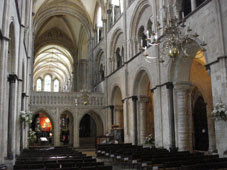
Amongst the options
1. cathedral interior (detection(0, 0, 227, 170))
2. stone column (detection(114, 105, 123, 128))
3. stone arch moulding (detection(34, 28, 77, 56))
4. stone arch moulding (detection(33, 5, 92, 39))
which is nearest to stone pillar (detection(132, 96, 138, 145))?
cathedral interior (detection(0, 0, 227, 170))

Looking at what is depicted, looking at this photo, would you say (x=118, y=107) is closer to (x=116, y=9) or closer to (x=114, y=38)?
(x=114, y=38)

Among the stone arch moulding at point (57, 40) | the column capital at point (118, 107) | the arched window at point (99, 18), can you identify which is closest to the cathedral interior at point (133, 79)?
the column capital at point (118, 107)

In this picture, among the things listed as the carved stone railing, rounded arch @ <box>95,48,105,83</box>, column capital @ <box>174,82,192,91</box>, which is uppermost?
rounded arch @ <box>95,48,105,83</box>

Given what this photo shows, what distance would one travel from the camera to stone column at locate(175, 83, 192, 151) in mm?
14664

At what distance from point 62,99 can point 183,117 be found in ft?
48.9

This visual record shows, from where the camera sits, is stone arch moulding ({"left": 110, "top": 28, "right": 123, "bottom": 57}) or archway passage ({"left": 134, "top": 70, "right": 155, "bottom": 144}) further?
stone arch moulding ({"left": 110, "top": 28, "right": 123, "bottom": 57})

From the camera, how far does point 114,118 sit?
26016 mm

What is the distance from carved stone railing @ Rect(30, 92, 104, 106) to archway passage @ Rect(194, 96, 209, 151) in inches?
401

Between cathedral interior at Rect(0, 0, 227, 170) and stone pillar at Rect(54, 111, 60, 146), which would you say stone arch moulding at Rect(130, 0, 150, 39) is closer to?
cathedral interior at Rect(0, 0, 227, 170)

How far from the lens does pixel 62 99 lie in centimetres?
2691

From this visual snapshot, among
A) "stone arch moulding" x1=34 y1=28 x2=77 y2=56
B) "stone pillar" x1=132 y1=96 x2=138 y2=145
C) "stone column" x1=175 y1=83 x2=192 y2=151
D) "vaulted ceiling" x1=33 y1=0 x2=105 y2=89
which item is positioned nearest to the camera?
"stone column" x1=175 y1=83 x2=192 y2=151

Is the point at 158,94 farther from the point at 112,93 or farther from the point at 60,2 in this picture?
the point at 60,2

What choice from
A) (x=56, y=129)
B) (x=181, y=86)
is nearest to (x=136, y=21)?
(x=181, y=86)

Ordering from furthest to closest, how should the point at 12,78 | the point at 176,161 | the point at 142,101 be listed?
the point at 142,101 → the point at 12,78 → the point at 176,161
